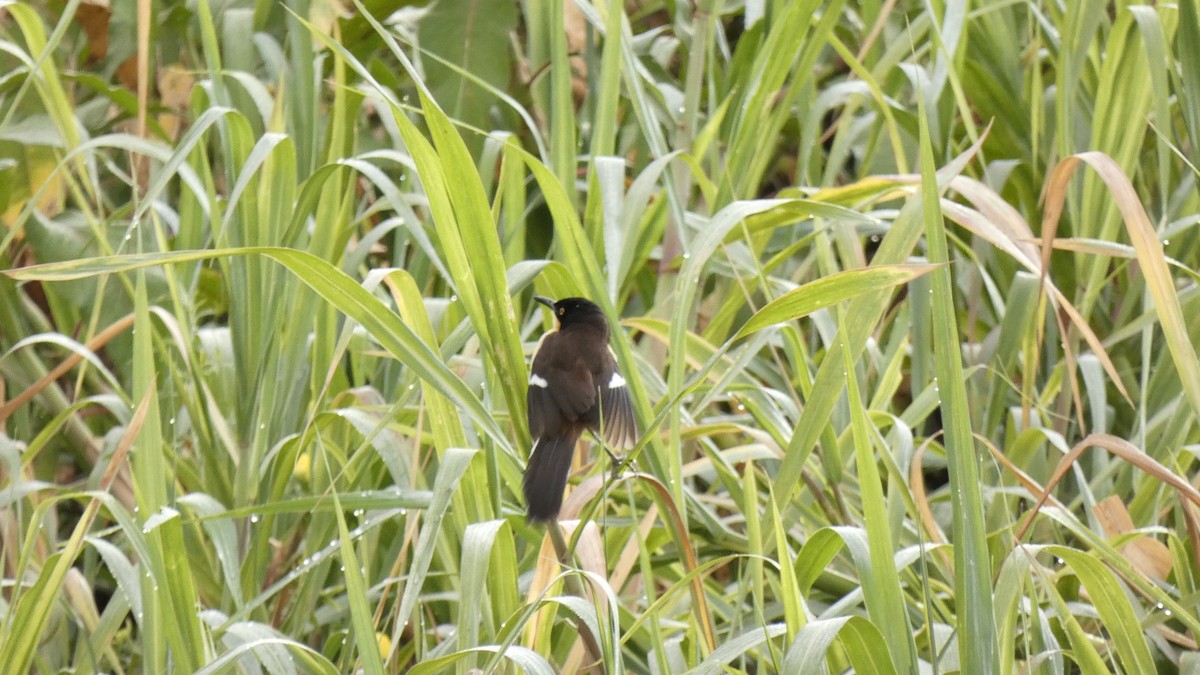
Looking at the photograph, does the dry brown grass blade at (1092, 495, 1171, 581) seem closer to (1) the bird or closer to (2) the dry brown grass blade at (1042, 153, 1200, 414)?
(2) the dry brown grass blade at (1042, 153, 1200, 414)

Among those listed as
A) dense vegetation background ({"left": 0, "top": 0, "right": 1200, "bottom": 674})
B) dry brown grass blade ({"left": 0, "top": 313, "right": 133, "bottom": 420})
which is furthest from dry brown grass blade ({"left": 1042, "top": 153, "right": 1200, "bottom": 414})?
dry brown grass blade ({"left": 0, "top": 313, "right": 133, "bottom": 420})

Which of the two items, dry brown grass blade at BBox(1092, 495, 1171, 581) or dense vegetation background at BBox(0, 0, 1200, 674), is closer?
dense vegetation background at BBox(0, 0, 1200, 674)

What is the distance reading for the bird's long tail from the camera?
5.29ft

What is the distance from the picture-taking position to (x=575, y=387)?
2029 mm

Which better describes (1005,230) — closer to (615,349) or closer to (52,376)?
(615,349)

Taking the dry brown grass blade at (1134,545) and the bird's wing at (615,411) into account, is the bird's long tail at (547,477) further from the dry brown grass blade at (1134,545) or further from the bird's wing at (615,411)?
the dry brown grass blade at (1134,545)

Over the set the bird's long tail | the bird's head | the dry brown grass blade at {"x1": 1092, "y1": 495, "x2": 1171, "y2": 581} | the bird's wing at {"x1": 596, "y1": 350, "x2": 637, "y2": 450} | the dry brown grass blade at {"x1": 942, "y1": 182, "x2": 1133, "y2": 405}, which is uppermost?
the dry brown grass blade at {"x1": 942, "y1": 182, "x2": 1133, "y2": 405}

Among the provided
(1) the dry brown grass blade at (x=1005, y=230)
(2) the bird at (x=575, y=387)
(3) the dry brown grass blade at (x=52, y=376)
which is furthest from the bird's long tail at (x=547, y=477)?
(3) the dry brown grass blade at (x=52, y=376)

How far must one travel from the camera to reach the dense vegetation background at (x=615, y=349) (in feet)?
5.16


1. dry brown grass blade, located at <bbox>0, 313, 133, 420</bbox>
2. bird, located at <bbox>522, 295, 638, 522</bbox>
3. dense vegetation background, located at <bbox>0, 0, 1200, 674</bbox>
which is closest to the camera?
dense vegetation background, located at <bbox>0, 0, 1200, 674</bbox>

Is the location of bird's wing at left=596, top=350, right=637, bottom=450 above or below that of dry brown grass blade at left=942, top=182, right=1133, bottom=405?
below

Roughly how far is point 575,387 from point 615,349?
0.29 meters

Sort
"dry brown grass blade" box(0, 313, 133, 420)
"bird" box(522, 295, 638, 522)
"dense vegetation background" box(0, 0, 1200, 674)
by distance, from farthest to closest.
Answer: "dry brown grass blade" box(0, 313, 133, 420) < "bird" box(522, 295, 638, 522) < "dense vegetation background" box(0, 0, 1200, 674)

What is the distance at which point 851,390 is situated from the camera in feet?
4.83
